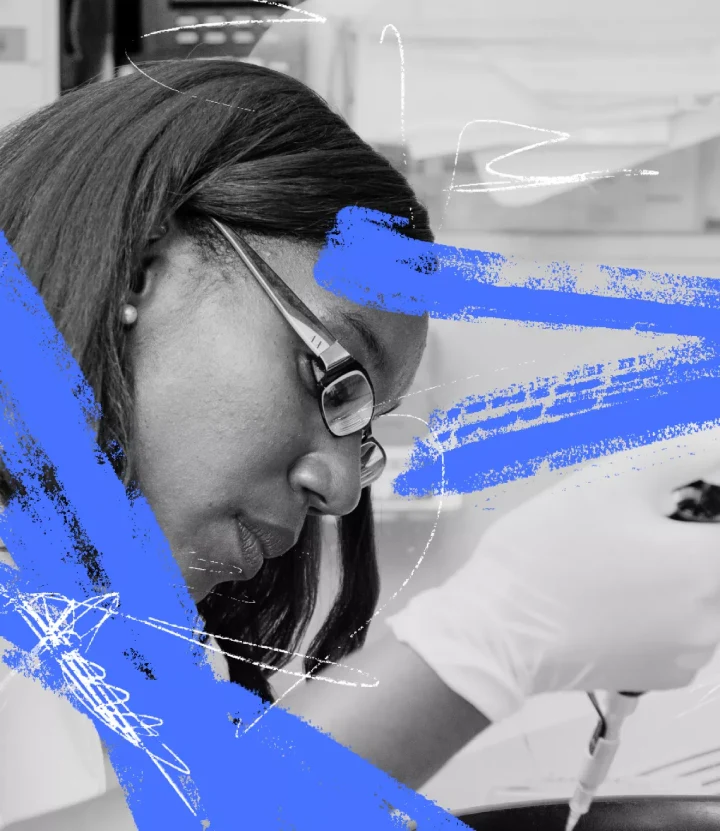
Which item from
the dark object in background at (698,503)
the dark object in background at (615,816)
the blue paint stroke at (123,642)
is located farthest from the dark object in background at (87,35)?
the dark object in background at (615,816)

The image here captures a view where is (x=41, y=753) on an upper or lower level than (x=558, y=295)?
lower

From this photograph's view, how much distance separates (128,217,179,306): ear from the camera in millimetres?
619

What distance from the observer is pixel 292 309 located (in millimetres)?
643

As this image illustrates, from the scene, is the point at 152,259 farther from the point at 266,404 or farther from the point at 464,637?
the point at 464,637

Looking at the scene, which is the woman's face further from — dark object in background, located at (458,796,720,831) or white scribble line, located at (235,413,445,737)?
dark object in background, located at (458,796,720,831)

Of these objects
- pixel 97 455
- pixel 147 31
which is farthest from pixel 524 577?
pixel 147 31

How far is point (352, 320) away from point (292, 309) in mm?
49

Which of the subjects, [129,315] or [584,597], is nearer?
[129,315]

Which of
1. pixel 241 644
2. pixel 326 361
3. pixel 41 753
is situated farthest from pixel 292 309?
pixel 41 753

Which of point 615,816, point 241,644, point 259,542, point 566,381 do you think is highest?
point 566,381

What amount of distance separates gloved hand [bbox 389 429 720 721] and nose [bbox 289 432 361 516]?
133mm

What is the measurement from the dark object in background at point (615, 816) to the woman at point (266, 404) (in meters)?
0.07

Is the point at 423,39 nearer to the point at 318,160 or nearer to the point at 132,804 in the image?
the point at 318,160

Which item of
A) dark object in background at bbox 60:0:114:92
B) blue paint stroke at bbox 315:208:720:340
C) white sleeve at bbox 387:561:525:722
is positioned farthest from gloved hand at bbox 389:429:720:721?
dark object in background at bbox 60:0:114:92
